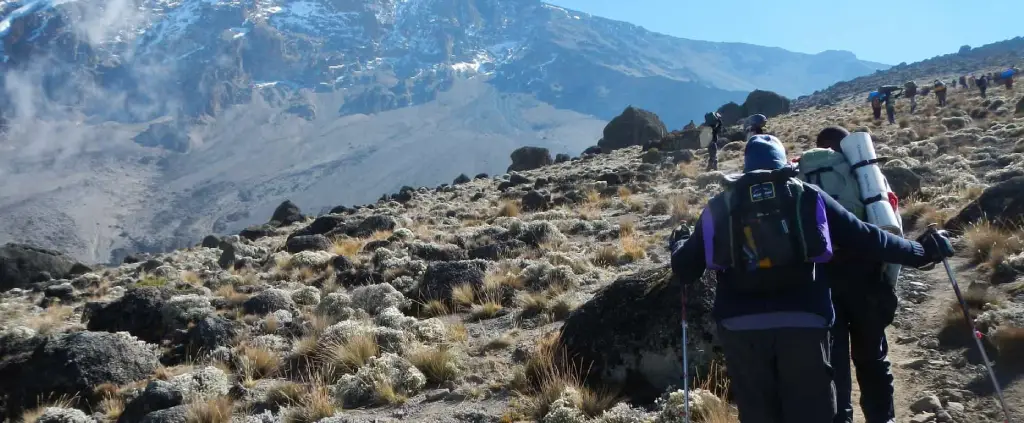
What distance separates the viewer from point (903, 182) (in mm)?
11867

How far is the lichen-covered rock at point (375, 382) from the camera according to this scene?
584 centimetres

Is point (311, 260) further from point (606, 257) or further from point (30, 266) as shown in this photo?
point (30, 266)

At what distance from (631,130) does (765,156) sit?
49277 millimetres

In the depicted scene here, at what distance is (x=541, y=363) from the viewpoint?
5.64 metres

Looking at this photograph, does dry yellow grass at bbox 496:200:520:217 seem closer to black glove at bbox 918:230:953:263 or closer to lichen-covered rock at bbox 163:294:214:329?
lichen-covered rock at bbox 163:294:214:329

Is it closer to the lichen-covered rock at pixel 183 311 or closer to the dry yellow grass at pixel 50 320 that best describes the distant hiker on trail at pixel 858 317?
the lichen-covered rock at pixel 183 311

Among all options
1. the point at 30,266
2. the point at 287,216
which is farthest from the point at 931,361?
the point at 287,216

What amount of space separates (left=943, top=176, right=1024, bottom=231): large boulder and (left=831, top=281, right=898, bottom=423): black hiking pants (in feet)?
16.3

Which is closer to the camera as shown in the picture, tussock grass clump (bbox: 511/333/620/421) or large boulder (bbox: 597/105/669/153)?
tussock grass clump (bbox: 511/333/620/421)

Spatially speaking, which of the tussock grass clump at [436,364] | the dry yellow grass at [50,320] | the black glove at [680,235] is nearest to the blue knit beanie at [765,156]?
the black glove at [680,235]

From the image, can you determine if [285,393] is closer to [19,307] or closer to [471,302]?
[471,302]

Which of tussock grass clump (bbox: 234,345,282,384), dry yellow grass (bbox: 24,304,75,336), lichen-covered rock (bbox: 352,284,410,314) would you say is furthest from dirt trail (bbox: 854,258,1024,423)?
dry yellow grass (bbox: 24,304,75,336)

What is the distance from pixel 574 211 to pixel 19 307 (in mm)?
13916

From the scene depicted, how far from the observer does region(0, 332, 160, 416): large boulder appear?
263 inches
